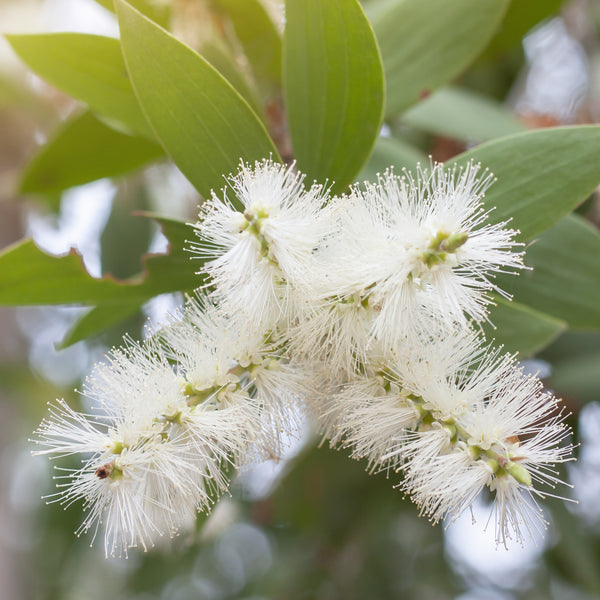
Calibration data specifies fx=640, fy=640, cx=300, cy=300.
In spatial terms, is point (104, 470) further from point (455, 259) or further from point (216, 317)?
point (455, 259)

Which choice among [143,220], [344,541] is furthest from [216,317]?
[344,541]

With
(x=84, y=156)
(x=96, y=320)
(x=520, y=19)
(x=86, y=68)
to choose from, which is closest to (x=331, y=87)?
(x=86, y=68)

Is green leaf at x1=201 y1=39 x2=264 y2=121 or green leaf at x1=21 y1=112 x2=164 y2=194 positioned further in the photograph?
green leaf at x1=21 y1=112 x2=164 y2=194

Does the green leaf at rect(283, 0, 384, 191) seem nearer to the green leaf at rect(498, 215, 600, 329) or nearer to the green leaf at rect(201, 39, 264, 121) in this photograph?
the green leaf at rect(201, 39, 264, 121)

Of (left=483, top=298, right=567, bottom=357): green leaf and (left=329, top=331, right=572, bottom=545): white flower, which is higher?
(left=483, top=298, right=567, bottom=357): green leaf

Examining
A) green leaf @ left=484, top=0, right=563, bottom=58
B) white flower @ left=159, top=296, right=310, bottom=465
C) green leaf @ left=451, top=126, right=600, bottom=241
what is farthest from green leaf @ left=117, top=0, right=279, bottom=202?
green leaf @ left=484, top=0, right=563, bottom=58

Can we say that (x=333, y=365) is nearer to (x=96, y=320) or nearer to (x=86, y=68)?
(x=96, y=320)

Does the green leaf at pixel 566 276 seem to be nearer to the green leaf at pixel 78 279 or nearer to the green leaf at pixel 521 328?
the green leaf at pixel 521 328
